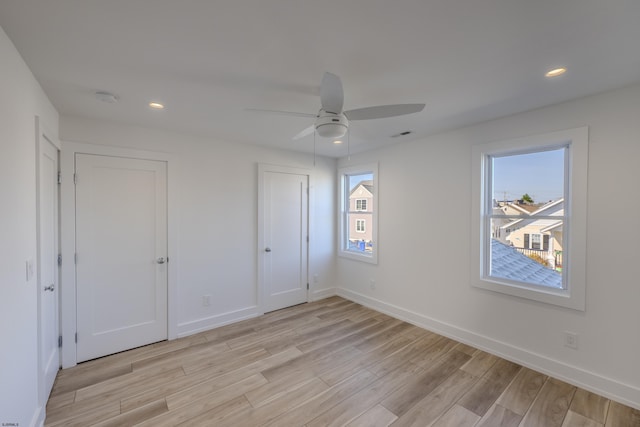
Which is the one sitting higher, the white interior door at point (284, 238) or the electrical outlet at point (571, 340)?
the white interior door at point (284, 238)

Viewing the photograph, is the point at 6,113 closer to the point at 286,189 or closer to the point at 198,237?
the point at 198,237

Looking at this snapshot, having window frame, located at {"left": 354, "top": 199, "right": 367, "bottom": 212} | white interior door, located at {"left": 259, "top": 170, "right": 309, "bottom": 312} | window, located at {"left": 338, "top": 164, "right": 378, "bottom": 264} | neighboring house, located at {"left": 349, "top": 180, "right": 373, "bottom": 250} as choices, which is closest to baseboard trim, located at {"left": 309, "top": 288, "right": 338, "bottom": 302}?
white interior door, located at {"left": 259, "top": 170, "right": 309, "bottom": 312}

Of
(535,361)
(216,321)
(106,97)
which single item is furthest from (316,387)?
(106,97)

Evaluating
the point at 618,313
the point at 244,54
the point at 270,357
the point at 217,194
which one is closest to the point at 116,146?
the point at 217,194

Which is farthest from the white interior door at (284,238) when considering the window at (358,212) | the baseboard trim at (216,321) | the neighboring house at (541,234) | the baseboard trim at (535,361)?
the neighboring house at (541,234)

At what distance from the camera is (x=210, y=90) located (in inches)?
82.7

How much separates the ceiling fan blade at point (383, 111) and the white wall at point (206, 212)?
2.18 metres

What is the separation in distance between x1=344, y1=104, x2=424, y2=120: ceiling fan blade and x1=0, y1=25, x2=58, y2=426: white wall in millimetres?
1934

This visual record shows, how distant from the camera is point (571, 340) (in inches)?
92.0

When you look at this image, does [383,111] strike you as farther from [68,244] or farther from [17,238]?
[68,244]

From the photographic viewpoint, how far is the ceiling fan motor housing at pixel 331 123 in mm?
1849

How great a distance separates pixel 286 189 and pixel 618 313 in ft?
12.1

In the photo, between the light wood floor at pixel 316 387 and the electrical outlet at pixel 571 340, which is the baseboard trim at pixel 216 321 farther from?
the electrical outlet at pixel 571 340

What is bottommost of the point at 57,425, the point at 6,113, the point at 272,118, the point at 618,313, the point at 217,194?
the point at 57,425
